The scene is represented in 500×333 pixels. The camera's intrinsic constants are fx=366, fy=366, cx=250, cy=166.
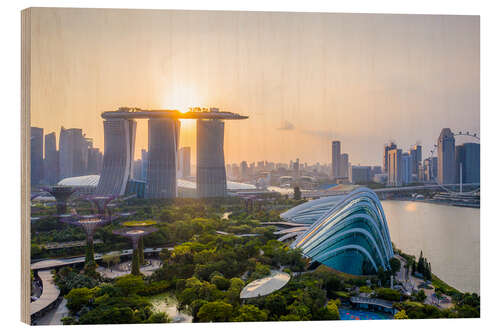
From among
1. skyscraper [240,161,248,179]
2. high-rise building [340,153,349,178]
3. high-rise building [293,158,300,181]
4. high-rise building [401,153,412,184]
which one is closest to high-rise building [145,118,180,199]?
skyscraper [240,161,248,179]

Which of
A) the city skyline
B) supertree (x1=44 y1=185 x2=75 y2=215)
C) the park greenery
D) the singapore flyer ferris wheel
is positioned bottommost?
the park greenery

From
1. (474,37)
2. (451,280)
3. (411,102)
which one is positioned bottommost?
(451,280)

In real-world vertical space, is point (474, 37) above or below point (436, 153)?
above

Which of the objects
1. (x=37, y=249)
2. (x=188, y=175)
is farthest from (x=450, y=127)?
(x=37, y=249)

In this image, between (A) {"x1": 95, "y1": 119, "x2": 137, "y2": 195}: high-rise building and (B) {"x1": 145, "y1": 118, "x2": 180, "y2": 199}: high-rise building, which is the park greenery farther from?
(B) {"x1": 145, "y1": 118, "x2": 180, "y2": 199}: high-rise building

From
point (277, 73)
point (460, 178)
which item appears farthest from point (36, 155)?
point (460, 178)

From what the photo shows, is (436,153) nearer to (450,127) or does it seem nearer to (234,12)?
(450,127)
